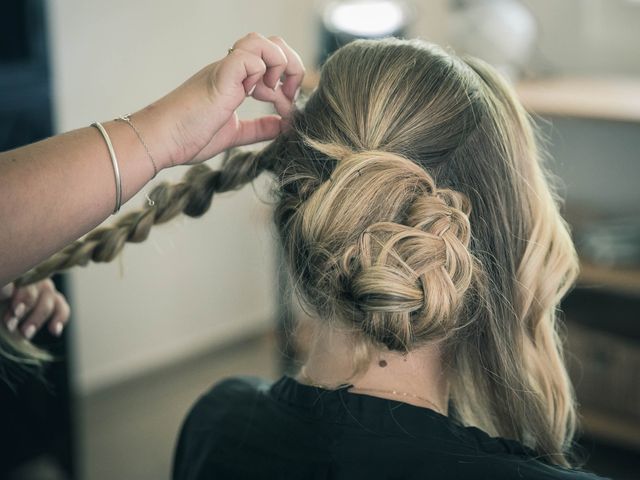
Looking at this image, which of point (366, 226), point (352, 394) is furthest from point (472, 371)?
point (366, 226)

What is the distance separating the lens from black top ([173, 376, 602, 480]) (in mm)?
847

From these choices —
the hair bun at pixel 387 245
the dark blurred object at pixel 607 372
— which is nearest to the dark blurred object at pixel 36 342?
the hair bun at pixel 387 245

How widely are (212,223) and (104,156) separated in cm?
206

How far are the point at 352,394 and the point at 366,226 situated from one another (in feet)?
0.64

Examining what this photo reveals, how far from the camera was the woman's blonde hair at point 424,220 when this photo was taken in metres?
0.83

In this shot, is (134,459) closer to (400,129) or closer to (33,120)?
(33,120)

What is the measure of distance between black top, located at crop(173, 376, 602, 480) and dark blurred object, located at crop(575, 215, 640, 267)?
1292 mm

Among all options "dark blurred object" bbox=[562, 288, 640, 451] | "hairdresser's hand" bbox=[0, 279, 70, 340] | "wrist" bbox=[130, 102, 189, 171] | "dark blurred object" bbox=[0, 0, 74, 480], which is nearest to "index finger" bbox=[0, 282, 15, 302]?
"hairdresser's hand" bbox=[0, 279, 70, 340]

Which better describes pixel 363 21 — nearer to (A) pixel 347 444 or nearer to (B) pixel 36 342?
(B) pixel 36 342

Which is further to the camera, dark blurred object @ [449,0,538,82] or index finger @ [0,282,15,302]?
dark blurred object @ [449,0,538,82]

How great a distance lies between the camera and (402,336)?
0.84m

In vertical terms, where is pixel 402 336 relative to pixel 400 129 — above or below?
below

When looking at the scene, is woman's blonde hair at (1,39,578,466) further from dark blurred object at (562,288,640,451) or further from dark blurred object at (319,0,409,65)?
dark blurred object at (319,0,409,65)

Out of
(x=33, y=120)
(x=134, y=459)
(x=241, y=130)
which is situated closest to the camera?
(x=241, y=130)
